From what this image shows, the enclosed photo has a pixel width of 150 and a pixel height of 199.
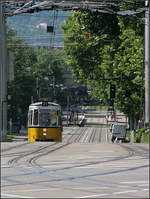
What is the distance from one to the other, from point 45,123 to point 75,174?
22.7 metres

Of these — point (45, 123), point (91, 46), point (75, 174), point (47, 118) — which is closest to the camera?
point (75, 174)

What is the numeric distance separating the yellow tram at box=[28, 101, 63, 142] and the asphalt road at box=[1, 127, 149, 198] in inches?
636

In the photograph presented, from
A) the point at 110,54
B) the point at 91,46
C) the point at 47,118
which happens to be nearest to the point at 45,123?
the point at 47,118

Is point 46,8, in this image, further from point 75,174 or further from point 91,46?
point 75,174

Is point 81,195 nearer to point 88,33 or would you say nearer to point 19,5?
point 19,5

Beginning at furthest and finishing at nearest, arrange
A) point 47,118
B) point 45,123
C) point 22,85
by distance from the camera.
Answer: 1. point 22,85
2. point 47,118
3. point 45,123

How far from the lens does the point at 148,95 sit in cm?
3095

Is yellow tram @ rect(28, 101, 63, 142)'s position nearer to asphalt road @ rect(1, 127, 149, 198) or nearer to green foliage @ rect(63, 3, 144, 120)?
green foliage @ rect(63, 3, 144, 120)

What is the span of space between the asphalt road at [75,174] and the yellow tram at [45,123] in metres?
16.2

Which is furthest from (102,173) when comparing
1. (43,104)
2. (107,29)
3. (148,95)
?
(107,29)

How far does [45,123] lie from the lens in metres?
34.9

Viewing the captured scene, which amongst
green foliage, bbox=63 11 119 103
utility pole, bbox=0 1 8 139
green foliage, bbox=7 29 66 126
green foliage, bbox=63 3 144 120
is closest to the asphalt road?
utility pole, bbox=0 1 8 139

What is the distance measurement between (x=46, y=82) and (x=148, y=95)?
8441 centimetres

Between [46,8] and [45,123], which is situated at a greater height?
[46,8]
